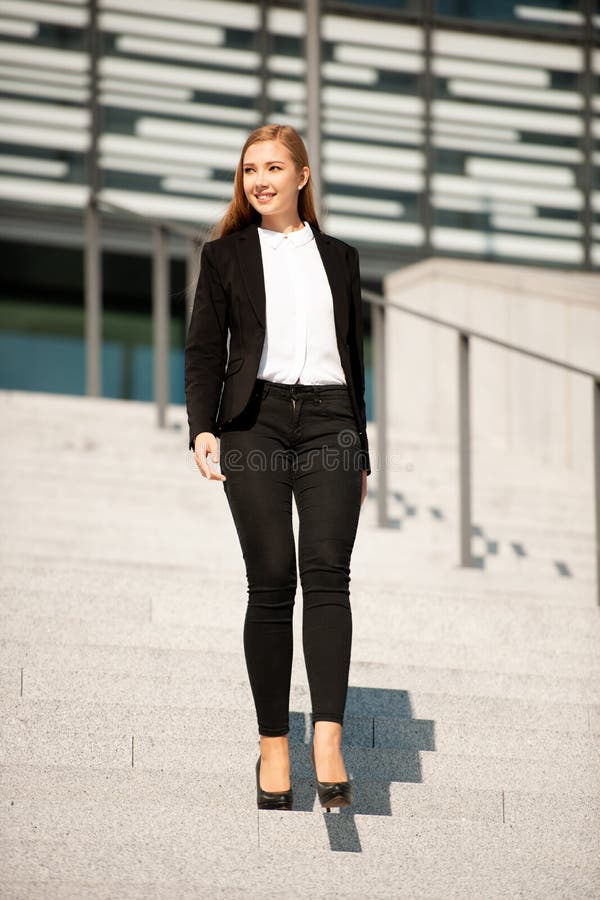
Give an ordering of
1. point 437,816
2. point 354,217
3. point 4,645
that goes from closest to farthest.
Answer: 1. point 437,816
2. point 4,645
3. point 354,217

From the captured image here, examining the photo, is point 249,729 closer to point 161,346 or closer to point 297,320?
point 297,320

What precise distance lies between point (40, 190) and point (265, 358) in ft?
23.3

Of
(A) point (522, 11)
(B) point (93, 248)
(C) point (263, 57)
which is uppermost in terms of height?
(A) point (522, 11)

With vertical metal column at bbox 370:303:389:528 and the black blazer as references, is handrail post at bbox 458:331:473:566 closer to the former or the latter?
vertical metal column at bbox 370:303:389:528

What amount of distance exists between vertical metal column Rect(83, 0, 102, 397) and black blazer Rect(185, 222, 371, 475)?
439 centimetres

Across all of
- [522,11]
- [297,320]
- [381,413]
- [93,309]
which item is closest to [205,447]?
[297,320]

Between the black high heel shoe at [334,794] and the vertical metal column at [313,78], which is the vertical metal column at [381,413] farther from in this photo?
the black high heel shoe at [334,794]

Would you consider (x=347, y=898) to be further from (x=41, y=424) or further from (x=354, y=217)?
(x=354, y=217)

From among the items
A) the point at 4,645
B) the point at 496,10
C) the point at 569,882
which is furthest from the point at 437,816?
the point at 496,10

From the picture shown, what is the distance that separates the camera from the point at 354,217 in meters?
10.1

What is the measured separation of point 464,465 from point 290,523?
8.72 ft

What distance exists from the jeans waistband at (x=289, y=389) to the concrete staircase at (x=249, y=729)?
0.80 metres

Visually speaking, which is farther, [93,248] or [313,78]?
[93,248]

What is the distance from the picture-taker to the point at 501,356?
8.43 m
